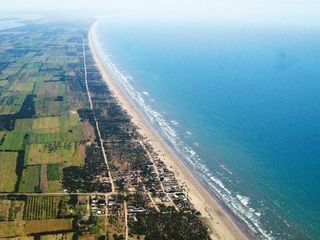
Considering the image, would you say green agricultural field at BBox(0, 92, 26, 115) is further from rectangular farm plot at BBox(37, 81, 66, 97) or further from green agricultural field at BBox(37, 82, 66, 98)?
rectangular farm plot at BBox(37, 81, 66, 97)

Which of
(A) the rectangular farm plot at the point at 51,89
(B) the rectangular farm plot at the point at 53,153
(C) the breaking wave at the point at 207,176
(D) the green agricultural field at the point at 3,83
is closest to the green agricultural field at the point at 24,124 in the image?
(B) the rectangular farm plot at the point at 53,153

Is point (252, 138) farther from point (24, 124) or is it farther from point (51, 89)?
point (51, 89)

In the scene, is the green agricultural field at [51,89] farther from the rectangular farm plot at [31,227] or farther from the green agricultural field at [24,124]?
the rectangular farm plot at [31,227]

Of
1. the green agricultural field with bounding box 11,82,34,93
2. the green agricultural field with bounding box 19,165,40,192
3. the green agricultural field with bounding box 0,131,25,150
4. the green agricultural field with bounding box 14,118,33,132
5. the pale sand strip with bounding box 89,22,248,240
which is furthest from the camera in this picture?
the green agricultural field with bounding box 11,82,34,93

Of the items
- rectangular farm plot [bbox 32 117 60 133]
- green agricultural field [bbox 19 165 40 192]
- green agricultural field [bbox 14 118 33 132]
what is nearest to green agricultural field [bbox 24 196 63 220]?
green agricultural field [bbox 19 165 40 192]

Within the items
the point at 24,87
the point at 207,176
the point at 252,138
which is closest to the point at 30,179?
the point at 207,176

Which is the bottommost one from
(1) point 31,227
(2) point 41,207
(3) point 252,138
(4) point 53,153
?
(1) point 31,227
